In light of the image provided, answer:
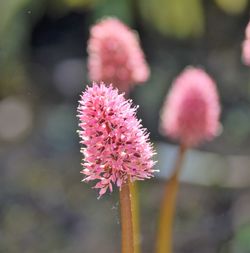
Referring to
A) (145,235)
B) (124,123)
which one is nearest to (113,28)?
(124,123)

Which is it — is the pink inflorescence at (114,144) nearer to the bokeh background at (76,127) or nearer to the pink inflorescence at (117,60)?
the pink inflorescence at (117,60)

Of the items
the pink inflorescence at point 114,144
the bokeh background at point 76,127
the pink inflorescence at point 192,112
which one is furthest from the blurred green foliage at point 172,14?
the pink inflorescence at point 114,144

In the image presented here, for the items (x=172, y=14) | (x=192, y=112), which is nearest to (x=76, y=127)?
(x=172, y=14)

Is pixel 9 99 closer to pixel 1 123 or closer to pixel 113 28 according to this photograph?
pixel 1 123

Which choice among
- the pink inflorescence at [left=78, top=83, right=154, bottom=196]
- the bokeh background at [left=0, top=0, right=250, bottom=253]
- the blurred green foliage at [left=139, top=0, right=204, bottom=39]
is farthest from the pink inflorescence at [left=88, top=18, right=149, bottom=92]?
the blurred green foliage at [left=139, top=0, right=204, bottom=39]

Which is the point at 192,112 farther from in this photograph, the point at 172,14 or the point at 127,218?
the point at 172,14

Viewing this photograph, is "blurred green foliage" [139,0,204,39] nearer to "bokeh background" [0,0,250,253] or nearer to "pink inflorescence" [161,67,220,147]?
"bokeh background" [0,0,250,253]
